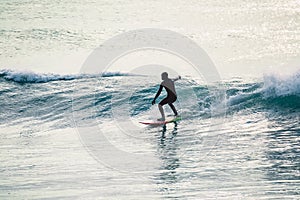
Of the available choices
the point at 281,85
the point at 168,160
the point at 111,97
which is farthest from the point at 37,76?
the point at 168,160

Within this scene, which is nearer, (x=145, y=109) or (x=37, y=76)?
(x=145, y=109)

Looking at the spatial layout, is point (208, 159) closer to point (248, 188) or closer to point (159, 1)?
point (248, 188)

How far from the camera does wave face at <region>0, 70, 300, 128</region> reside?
72.3 feet

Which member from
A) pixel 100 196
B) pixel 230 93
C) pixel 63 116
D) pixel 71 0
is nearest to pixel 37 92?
pixel 63 116

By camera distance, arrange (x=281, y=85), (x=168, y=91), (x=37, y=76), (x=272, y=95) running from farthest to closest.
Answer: (x=37, y=76)
(x=281, y=85)
(x=272, y=95)
(x=168, y=91)

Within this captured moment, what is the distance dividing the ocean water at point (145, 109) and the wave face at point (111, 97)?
0.14ft

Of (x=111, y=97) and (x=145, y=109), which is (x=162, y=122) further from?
(x=111, y=97)

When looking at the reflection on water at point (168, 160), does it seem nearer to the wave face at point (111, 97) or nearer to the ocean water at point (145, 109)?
the ocean water at point (145, 109)

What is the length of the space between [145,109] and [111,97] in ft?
7.17

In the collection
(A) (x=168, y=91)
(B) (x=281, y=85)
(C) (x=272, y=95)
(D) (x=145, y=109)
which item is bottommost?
(D) (x=145, y=109)

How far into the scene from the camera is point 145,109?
23.5 metres

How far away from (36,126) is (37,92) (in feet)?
17.6

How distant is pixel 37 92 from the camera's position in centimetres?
2681

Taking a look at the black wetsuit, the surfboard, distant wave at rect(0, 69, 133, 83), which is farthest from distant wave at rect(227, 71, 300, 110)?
distant wave at rect(0, 69, 133, 83)
